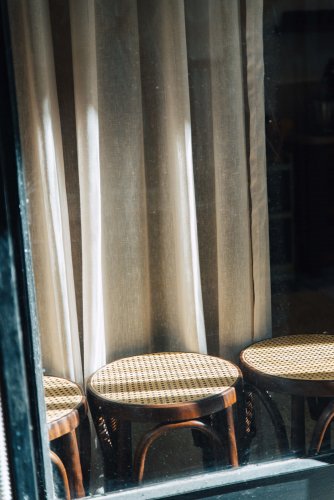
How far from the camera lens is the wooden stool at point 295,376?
6.39 ft

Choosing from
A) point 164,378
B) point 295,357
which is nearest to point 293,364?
point 295,357

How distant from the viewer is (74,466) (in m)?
1.81

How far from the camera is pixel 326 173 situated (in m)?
2.50

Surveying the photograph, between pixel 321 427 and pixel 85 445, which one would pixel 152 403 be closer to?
pixel 85 445

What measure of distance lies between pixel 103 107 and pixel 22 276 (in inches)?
32.3

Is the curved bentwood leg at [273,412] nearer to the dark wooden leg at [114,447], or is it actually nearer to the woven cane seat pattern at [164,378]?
the woven cane seat pattern at [164,378]

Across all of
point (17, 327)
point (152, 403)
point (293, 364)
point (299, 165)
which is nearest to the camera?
point (17, 327)

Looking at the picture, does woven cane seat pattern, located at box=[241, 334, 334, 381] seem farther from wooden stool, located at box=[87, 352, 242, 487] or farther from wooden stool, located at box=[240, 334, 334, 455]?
wooden stool, located at box=[87, 352, 242, 487]

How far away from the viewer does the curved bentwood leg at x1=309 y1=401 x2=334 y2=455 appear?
1918 millimetres

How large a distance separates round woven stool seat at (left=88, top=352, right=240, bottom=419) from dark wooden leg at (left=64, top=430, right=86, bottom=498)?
144mm

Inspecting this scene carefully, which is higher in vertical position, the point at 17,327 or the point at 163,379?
the point at 17,327

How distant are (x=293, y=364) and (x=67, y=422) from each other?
705 millimetres

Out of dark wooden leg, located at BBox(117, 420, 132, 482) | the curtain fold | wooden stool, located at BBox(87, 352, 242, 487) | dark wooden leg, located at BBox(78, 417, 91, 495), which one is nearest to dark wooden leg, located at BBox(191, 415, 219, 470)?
wooden stool, located at BBox(87, 352, 242, 487)

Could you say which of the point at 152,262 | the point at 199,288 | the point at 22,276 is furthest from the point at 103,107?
the point at 22,276
